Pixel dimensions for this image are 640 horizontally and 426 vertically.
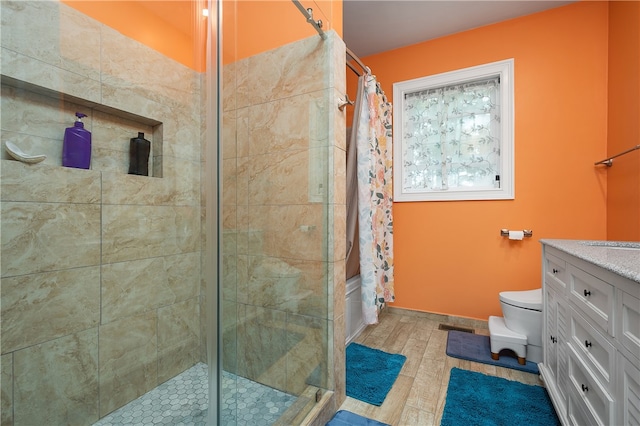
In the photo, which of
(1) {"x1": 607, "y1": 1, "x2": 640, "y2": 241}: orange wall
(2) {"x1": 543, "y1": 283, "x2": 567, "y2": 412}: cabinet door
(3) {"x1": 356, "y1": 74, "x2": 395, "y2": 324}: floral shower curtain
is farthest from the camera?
(3) {"x1": 356, "y1": 74, "x2": 395, "y2": 324}: floral shower curtain

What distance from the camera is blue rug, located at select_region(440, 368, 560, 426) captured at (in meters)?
1.33

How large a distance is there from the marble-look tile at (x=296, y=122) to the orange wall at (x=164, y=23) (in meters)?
0.55

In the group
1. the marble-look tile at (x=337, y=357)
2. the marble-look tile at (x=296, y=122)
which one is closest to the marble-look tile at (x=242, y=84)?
the marble-look tile at (x=296, y=122)

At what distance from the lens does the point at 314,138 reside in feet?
4.90

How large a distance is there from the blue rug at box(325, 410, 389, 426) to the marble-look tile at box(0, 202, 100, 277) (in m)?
1.38

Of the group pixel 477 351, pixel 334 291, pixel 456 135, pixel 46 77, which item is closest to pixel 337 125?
pixel 334 291

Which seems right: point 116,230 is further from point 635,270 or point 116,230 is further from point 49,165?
point 635,270

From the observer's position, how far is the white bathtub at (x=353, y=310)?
2.10 metres

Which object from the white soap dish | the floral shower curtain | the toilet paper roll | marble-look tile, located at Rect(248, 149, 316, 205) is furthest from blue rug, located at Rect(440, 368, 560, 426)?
the white soap dish

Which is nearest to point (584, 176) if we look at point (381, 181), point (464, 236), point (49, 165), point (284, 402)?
point (464, 236)

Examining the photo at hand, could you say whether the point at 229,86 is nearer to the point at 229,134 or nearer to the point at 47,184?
the point at 229,134

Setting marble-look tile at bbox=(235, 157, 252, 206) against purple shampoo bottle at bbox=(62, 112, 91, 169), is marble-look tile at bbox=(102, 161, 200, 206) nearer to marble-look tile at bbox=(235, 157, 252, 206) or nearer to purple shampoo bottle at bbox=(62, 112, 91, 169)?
purple shampoo bottle at bbox=(62, 112, 91, 169)

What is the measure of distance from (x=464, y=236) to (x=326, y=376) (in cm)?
174

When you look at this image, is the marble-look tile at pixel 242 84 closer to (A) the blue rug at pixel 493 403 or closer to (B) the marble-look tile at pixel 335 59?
(B) the marble-look tile at pixel 335 59
